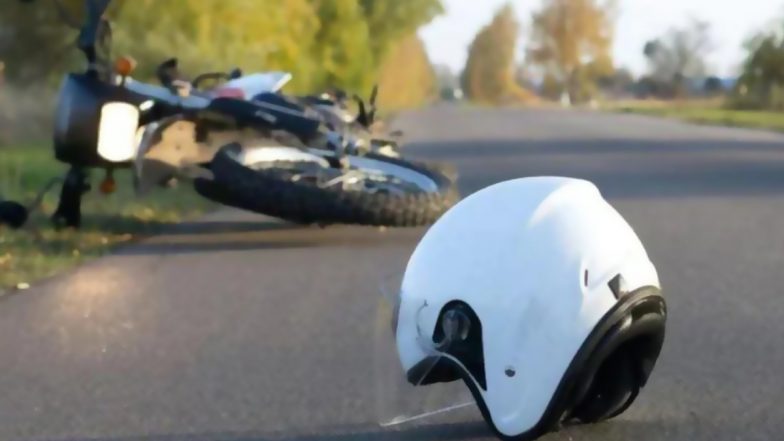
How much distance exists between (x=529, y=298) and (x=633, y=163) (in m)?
16.8

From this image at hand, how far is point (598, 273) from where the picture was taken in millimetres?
4293

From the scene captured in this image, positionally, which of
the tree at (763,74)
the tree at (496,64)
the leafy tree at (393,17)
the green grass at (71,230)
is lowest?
the tree at (496,64)

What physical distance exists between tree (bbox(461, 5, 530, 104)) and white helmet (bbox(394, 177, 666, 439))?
130 m

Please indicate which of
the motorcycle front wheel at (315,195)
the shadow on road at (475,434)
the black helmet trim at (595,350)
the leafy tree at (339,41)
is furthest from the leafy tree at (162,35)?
the black helmet trim at (595,350)

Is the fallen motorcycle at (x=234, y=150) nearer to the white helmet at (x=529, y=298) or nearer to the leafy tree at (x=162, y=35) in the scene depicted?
the white helmet at (x=529, y=298)

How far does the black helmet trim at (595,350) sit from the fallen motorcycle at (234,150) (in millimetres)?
5056

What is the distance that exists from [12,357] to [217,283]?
2.22 meters

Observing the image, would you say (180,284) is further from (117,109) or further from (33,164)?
(33,164)

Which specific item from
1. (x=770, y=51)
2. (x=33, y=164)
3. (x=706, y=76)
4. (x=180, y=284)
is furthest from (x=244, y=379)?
(x=706, y=76)

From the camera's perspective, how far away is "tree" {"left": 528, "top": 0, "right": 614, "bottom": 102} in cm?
12388

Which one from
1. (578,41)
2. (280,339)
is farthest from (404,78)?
(280,339)

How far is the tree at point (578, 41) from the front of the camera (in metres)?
124

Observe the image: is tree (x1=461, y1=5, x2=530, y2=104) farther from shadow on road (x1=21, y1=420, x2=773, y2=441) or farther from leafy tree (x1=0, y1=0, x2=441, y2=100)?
shadow on road (x1=21, y1=420, x2=773, y2=441)

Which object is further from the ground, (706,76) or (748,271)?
(748,271)
